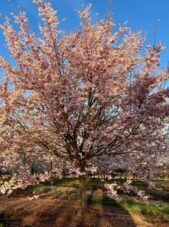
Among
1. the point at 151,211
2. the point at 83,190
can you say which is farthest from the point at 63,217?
the point at 151,211

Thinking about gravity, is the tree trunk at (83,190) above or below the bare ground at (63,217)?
above

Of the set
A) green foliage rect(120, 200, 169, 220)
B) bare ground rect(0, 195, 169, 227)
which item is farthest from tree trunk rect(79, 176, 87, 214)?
green foliage rect(120, 200, 169, 220)

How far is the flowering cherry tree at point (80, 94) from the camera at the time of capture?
1004 centimetres

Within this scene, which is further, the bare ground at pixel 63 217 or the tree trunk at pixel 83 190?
the bare ground at pixel 63 217

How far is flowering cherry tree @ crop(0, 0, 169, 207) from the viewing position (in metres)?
10.0

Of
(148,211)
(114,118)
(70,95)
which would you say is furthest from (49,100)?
(148,211)

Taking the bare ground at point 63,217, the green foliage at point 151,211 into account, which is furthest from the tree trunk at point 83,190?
the green foliage at point 151,211

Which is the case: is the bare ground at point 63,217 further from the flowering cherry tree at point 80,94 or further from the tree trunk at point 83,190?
the flowering cherry tree at point 80,94

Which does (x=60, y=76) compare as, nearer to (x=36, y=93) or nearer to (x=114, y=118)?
(x=36, y=93)

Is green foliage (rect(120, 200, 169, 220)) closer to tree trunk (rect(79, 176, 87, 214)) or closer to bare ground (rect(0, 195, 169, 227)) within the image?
bare ground (rect(0, 195, 169, 227))

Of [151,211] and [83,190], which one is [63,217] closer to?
[83,190]

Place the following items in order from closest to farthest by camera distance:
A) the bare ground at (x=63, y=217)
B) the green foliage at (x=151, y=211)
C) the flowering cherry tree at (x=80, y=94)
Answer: the flowering cherry tree at (x=80, y=94) < the bare ground at (x=63, y=217) < the green foliage at (x=151, y=211)

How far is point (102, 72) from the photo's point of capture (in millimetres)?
10289

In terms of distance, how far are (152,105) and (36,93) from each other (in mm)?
3615
